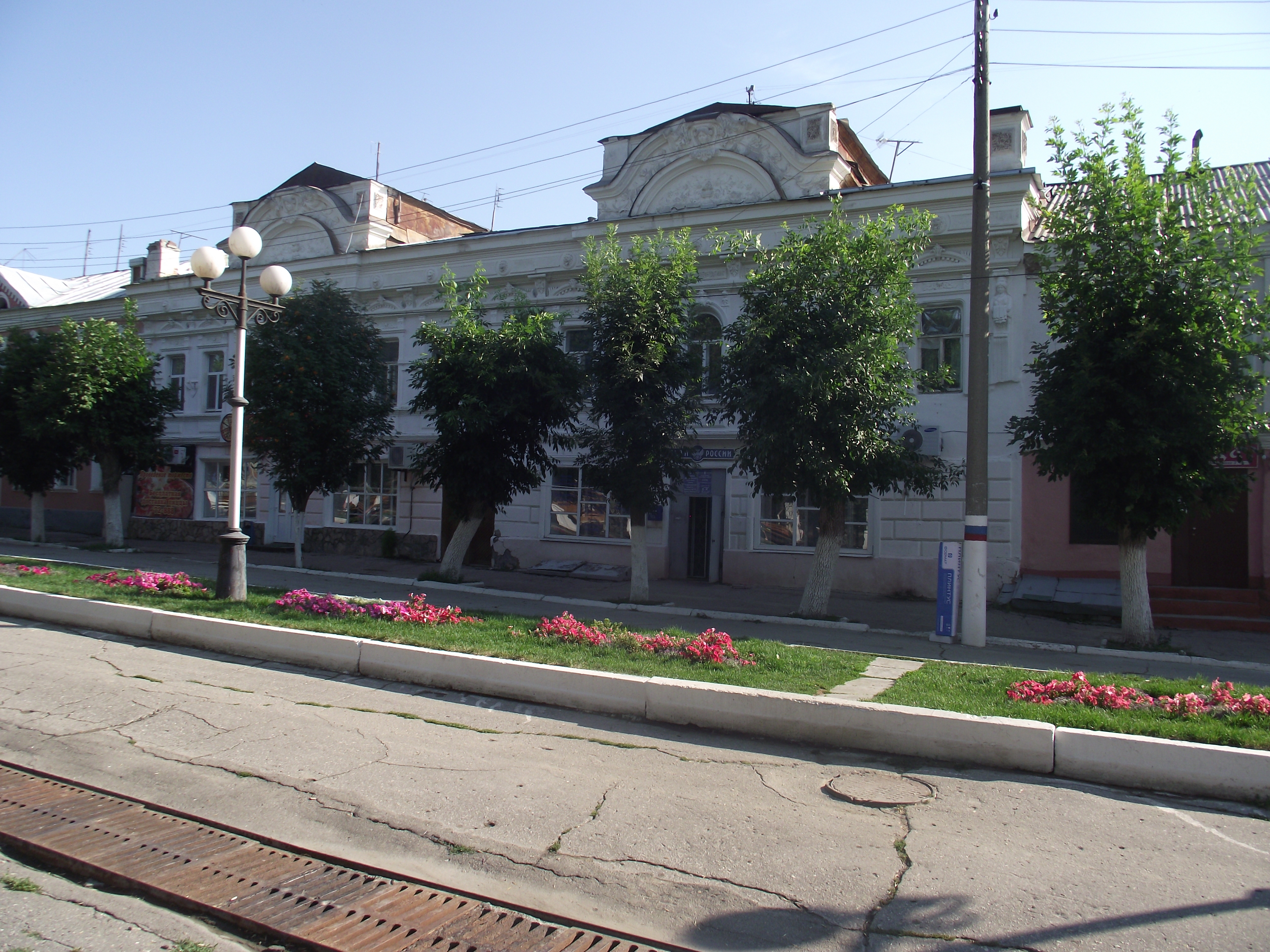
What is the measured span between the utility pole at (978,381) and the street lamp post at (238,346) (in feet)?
31.9

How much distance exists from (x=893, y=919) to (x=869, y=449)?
9505 mm

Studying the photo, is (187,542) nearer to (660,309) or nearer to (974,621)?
(660,309)

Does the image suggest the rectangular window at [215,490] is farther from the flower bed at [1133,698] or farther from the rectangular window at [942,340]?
the flower bed at [1133,698]

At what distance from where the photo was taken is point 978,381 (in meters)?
11.5

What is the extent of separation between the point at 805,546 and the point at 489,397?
299 inches

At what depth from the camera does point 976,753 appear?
613cm

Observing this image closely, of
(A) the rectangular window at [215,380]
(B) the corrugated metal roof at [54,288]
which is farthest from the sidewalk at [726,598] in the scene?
(B) the corrugated metal roof at [54,288]

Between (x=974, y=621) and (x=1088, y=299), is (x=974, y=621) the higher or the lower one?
the lower one

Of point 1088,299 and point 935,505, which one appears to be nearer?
point 1088,299

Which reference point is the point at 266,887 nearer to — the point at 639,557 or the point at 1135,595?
the point at 639,557

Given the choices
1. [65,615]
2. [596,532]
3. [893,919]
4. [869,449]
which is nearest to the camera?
[893,919]

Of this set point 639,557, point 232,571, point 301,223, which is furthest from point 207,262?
point 301,223

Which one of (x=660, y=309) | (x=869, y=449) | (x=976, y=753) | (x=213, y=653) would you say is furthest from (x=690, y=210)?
(x=976, y=753)

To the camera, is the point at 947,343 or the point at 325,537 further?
the point at 325,537
